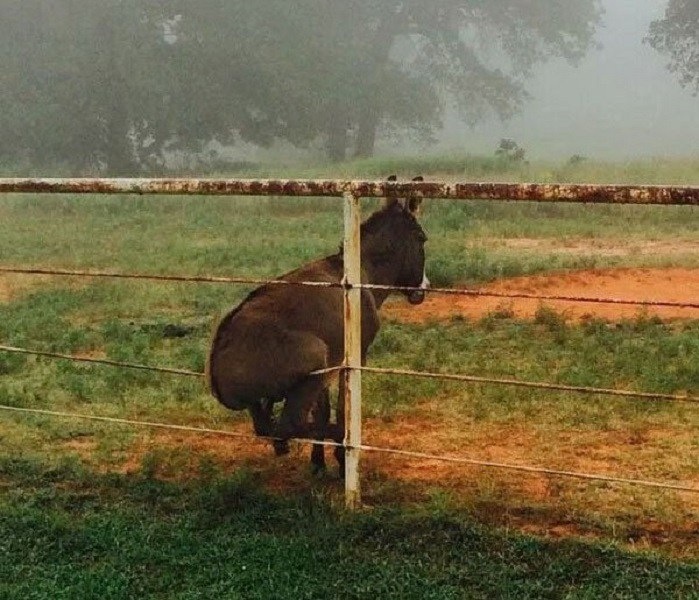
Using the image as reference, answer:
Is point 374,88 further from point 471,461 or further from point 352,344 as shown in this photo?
point 471,461

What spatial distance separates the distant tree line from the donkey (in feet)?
90.8

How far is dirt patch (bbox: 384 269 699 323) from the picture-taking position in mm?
9844

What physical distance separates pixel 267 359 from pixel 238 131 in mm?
31114

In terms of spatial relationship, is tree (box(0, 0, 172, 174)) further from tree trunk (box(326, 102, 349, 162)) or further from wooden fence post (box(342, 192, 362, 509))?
wooden fence post (box(342, 192, 362, 509))

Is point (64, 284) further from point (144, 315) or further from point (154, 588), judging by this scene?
point (154, 588)

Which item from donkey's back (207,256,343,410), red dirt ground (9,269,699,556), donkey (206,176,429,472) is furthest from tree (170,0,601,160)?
donkey's back (207,256,343,410)

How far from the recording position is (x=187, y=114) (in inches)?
1277

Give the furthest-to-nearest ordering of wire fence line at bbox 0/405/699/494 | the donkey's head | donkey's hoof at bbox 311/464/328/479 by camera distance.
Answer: the donkey's head → donkey's hoof at bbox 311/464/328/479 → wire fence line at bbox 0/405/699/494

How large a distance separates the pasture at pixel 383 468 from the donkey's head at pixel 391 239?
1.04 m

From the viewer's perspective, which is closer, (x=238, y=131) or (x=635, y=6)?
(x=238, y=131)

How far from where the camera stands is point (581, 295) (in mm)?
10664

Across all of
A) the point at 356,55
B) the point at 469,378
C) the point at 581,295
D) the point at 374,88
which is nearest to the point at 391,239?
the point at 469,378

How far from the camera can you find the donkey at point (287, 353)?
4.77 m

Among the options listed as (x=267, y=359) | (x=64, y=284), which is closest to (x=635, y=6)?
(x=64, y=284)
